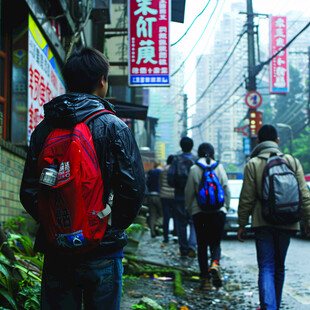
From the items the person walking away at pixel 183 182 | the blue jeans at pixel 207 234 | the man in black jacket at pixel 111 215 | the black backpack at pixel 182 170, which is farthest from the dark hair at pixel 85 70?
the black backpack at pixel 182 170

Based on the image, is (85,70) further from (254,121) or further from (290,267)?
(254,121)

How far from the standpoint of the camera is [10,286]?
11.8 ft

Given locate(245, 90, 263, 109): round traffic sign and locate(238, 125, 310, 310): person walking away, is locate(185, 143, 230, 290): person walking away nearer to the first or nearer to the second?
locate(238, 125, 310, 310): person walking away

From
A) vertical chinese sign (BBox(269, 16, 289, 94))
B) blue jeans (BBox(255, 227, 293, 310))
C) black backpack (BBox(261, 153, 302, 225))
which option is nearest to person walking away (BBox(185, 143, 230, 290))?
blue jeans (BBox(255, 227, 293, 310))

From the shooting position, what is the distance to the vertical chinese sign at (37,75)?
7.27 meters

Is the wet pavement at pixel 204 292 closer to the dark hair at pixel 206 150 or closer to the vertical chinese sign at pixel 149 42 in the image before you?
the dark hair at pixel 206 150

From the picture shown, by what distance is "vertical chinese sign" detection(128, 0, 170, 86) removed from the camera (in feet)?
29.0

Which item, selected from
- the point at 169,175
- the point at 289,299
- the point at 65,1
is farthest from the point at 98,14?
the point at 289,299

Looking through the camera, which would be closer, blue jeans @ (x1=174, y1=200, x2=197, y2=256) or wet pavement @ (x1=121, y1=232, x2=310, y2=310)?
wet pavement @ (x1=121, y1=232, x2=310, y2=310)

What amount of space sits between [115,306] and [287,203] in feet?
8.15

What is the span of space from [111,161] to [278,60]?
25.3 m

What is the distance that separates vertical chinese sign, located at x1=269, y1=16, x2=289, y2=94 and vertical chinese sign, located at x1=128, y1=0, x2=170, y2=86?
56.7 feet

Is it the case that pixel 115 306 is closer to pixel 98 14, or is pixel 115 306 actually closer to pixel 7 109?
pixel 7 109

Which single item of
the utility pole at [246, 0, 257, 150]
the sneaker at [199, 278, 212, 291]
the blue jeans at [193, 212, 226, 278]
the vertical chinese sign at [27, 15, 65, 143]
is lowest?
the sneaker at [199, 278, 212, 291]
